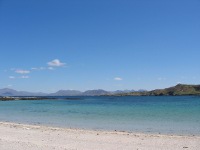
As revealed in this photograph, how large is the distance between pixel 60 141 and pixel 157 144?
5.06m

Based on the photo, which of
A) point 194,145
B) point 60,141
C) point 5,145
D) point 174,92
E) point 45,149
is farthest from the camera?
point 174,92

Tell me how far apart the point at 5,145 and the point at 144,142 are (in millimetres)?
7052

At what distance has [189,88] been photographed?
198 meters

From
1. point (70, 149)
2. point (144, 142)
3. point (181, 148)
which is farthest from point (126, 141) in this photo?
point (70, 149)

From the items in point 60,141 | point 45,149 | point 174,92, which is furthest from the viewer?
point 174,92

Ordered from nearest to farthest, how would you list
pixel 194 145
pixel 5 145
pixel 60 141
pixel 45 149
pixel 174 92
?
pixel 45 149
pixel 5 145
pixel 194 145
pixel 60 141
pixel 174 92

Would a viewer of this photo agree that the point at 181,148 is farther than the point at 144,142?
No

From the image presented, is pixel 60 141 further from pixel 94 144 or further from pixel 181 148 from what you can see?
pixel 181 148

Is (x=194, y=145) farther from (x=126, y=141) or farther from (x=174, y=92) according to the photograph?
(x=174, y=92)

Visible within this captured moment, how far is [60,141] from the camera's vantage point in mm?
15258

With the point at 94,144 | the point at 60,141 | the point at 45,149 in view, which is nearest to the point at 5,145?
the point at 45,149

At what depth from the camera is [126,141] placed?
51.1 feet

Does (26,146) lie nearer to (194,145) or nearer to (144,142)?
(144,142)

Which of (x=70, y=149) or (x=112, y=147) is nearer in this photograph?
(x=70, y=149)
